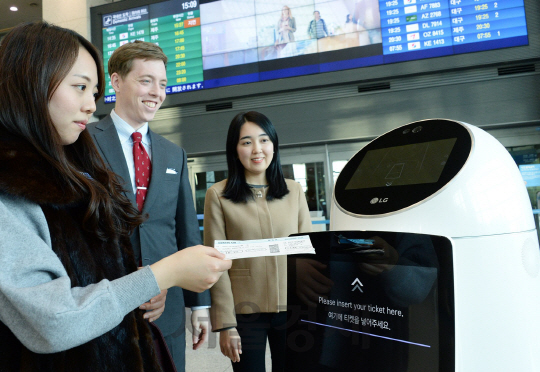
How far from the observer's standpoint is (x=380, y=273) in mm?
652

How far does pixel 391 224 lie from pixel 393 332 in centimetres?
18

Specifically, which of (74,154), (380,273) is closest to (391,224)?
(380,273)

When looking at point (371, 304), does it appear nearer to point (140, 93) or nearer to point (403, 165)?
point (403, 165)

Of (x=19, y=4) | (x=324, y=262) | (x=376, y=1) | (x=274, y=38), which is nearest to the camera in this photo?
(x=324, y=262)

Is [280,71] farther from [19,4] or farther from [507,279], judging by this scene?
[19,4]

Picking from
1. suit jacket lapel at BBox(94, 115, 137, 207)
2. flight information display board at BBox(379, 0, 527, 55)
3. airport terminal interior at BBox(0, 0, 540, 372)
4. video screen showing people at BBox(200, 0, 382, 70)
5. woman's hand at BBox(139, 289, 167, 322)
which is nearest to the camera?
woman's hand at BBox(139, 289, 167, 322)

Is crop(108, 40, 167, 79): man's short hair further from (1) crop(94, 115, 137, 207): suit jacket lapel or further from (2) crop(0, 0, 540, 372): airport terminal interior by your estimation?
(2) crop(0, 0, 540, 372): airport terminal interior

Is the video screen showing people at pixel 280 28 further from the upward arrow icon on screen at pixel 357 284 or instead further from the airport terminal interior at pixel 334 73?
the upward arrow icon on screen at pixel 357 284

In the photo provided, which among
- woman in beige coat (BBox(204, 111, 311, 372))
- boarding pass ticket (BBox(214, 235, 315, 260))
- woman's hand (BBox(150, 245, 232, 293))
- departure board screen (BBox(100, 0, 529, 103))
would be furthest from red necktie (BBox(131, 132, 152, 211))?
departure board screen (BBox(100, 0, 529, 103))

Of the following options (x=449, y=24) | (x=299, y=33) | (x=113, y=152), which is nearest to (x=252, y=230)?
(x=113, y=152)

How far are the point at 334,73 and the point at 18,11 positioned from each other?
5.25 m

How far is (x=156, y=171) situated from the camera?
4.65ft

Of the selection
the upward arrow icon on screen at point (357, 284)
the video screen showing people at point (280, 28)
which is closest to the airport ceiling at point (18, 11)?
the video screen showing people at point (280, 28)

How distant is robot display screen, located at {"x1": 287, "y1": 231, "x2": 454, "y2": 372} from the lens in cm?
59
